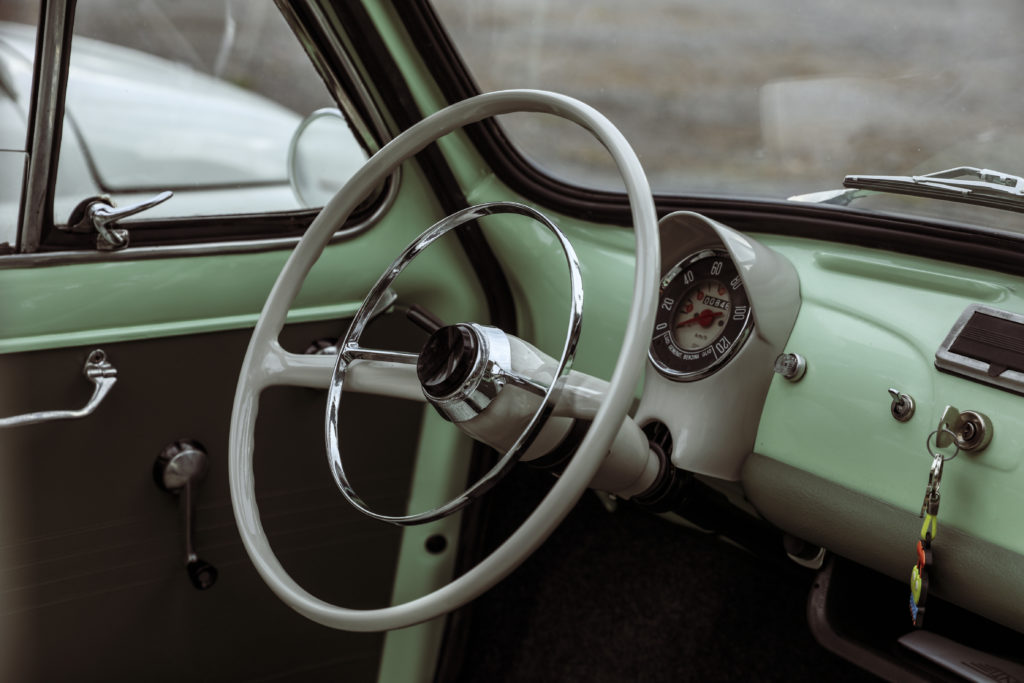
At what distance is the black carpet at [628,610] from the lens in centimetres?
172

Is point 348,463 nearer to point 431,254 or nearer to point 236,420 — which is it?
point 431,254

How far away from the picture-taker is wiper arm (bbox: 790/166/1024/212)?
1.04 metres

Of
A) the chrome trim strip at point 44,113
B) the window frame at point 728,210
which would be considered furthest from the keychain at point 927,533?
the chrome trim strip at point 44,113

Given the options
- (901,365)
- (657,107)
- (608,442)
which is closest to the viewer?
(608,442)

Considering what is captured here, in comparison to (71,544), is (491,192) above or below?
above

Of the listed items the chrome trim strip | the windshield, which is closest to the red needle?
the windshield

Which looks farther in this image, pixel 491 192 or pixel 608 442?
pixel 491 192

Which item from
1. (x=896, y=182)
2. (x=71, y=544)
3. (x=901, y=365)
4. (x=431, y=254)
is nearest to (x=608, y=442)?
(x=901, y=365)

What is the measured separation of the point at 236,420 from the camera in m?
1.06

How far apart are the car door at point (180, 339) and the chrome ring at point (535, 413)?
15.3 inches

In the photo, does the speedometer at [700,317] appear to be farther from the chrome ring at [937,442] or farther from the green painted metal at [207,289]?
the green painted metal at [207,289]

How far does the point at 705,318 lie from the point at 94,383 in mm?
830

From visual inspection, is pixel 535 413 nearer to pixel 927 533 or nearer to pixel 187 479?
pixel 927 533

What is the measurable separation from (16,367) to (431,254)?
0.62m
